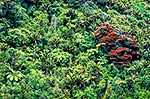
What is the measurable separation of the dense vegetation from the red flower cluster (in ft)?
1.18

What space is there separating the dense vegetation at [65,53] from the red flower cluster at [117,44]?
359 millimetres

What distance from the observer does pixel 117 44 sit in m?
20.5

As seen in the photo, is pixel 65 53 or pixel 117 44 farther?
pixel 117 44

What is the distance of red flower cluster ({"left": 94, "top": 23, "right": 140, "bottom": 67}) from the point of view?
64.5ft

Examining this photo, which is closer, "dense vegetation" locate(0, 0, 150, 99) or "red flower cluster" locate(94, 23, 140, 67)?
"dense vegetation" locate(0, 0, 150, 99)

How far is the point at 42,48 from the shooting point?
20.0m

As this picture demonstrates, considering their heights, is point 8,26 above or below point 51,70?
above

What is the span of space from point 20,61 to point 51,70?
1.63 metres

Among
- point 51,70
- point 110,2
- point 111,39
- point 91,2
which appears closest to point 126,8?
point 110,2

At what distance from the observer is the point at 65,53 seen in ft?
63.7

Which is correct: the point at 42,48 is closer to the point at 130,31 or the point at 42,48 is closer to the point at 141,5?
the point at 130,31

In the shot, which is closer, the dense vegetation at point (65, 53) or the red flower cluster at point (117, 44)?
the dense vegetation at point (65, 53)

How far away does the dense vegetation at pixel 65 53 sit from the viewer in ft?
55.7

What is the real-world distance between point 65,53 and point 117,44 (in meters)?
3.20
